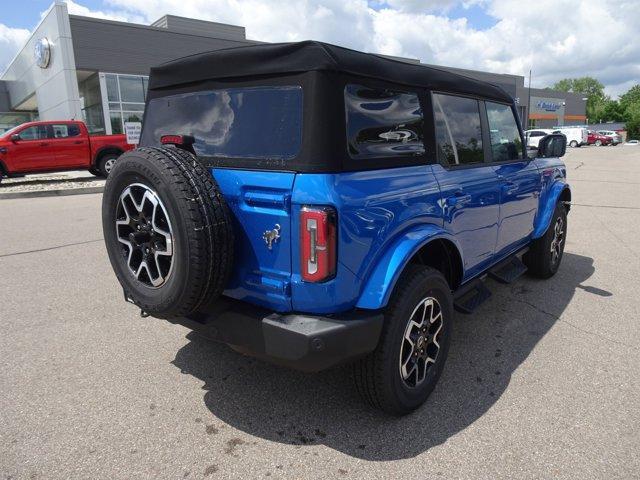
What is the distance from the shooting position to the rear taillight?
2158 millimetres

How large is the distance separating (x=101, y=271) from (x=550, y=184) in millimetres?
4927

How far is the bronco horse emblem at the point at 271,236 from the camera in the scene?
230 cm

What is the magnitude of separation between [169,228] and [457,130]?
2.06 meters

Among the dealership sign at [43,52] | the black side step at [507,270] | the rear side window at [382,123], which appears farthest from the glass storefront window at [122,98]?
the rear side window at [382,123]

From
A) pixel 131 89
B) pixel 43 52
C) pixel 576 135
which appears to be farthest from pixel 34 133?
pixel 576 135

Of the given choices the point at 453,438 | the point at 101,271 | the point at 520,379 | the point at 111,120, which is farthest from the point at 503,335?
the point at 111,120

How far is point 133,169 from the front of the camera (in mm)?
2389

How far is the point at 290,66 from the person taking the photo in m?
2.36

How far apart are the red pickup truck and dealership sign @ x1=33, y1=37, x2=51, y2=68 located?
11.7 m

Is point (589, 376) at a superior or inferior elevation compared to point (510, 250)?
inferior

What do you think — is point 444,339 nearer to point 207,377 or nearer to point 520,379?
point 520,379

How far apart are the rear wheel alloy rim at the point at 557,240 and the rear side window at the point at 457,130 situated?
1998 mm

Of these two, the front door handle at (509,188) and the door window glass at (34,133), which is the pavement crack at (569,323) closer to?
the front door handle at (509,188)

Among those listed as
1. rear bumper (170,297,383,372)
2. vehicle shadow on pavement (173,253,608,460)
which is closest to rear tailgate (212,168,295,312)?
rear bumper (170,297,383,372)
